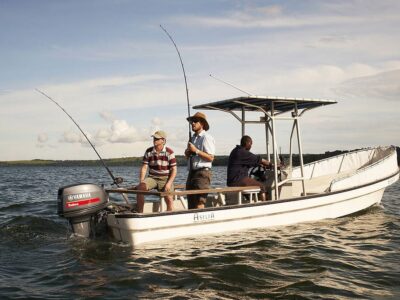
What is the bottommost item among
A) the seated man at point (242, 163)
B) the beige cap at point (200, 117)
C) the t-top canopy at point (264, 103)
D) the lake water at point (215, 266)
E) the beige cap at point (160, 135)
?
the lake water at point (215, 266)

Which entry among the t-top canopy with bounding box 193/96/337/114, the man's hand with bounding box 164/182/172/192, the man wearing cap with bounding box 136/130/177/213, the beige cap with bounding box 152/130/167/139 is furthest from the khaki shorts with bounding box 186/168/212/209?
the t-top canopy with bounding box 193/96/337/114

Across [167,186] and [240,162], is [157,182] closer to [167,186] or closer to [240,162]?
[167,186]

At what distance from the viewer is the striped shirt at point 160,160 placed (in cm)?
902

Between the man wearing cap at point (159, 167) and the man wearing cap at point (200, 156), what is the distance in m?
0.40

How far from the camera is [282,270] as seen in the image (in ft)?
23.2

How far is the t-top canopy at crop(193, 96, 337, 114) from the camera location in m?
9.94

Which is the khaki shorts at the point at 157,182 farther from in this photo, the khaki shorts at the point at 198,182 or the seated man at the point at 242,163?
the seated man at the point at 242,163

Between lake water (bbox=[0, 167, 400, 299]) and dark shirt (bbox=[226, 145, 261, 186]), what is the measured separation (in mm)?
1232

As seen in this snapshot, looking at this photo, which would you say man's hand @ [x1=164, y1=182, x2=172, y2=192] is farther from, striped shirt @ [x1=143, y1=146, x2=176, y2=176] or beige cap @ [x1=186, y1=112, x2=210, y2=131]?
beige cap @ [x1=186, y1=112, x2=210, y2=131]

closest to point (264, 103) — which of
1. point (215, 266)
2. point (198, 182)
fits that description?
point (198, 182)

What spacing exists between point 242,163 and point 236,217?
4.03 feet

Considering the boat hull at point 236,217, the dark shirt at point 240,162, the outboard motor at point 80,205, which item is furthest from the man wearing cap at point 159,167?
the dark shirt at point 240,162

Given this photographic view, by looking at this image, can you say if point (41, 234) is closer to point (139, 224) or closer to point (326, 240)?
point (139, 224)

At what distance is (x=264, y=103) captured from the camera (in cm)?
1072
